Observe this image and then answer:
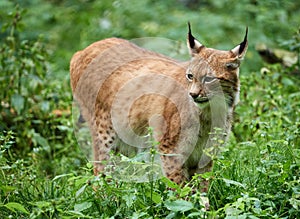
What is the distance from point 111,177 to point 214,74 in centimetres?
111

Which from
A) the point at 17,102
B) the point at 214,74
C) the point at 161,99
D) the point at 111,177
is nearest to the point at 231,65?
the point at 214,74

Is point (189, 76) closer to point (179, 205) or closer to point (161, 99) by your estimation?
point (161, 99)

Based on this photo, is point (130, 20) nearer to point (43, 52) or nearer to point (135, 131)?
point (43, 52)

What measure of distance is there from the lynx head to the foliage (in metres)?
0.44

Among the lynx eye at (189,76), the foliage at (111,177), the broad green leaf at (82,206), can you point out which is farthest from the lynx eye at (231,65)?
the broad green leaf at (82,206)

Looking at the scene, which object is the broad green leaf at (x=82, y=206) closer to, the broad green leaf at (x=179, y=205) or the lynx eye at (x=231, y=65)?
the broad green leaf at (x=179, y=205)

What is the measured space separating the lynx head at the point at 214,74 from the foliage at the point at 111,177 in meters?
0.44

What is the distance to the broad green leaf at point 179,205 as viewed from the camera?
3709 mm

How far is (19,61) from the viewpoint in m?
6.49

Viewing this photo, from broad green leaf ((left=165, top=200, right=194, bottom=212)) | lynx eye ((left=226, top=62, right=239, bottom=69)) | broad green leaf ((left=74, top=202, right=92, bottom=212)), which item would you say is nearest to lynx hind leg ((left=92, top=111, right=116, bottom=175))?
lynx eye ((left=226, top=62, right=239, bottom=69))

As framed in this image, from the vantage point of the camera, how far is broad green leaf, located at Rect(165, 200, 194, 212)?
12.2 feet

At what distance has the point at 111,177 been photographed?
402 centimetres

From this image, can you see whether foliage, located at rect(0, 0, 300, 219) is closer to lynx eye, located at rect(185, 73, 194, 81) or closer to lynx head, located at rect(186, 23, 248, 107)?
lynx head, located at rect(186, 23, 248, 107)

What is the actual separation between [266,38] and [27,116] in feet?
14.4
